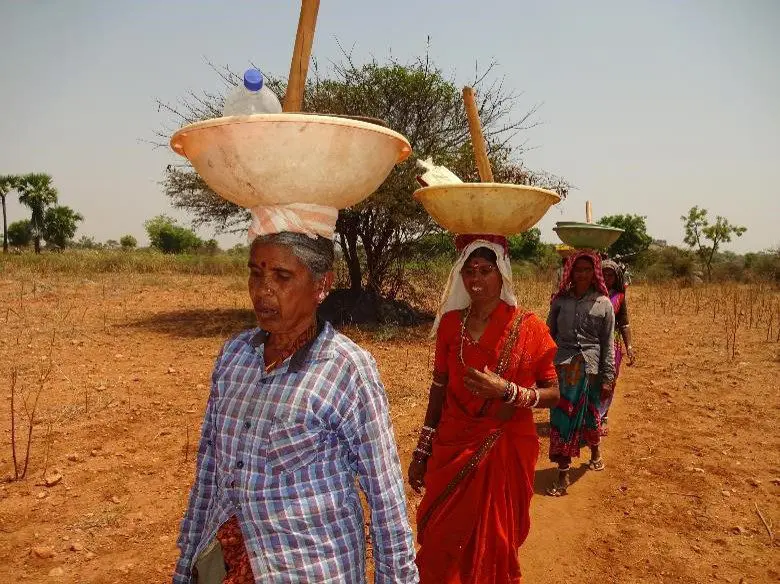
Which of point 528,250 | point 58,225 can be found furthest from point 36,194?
point 528,250

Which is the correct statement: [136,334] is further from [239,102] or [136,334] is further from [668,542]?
[239,102]

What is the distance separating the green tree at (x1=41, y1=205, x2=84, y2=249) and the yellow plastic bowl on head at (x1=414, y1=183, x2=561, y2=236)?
47.5 metres

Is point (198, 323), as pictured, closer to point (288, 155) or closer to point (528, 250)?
point (288, 155)

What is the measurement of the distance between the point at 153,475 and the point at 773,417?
688 centimetres

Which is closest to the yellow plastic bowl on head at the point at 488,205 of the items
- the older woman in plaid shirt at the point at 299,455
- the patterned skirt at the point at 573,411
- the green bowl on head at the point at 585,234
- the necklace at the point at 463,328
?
the necklace at the point at 463,328

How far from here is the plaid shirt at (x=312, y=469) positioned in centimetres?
147

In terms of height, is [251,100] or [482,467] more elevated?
[251,100]

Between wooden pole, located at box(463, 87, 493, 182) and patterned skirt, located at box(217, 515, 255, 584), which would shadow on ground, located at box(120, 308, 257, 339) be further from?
A: patterned skirt, located at box(217, 515, 255, 584)

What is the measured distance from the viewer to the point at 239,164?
141cm

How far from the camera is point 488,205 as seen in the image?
7.83 feet

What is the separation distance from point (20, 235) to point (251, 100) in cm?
5753

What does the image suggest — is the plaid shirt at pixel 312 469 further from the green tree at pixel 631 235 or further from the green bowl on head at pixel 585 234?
the green tree at pixel 631 235

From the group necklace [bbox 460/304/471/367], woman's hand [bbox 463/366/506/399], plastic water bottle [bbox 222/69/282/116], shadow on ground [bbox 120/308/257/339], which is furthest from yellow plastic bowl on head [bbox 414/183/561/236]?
shadow on ground [bbox 120/308/257/339]

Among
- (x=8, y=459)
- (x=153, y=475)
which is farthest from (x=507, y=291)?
(x=8, y=459)
